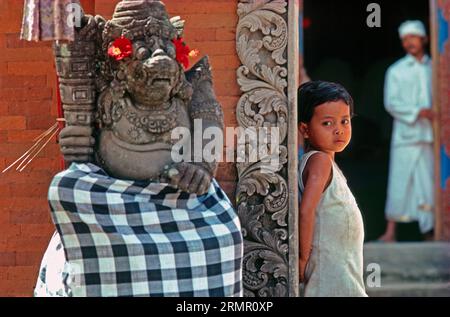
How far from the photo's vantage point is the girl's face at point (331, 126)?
25.1 feet

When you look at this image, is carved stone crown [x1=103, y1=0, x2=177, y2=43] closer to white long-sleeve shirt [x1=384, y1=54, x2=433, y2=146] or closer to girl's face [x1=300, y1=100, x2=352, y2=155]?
girl's face [x1=300, y1=100, x2=352, y2=155]

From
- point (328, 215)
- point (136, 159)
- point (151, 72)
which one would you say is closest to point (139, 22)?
point (151, 72)

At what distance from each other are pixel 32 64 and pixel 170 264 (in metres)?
2.11

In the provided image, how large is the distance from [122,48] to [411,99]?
4.64 meters

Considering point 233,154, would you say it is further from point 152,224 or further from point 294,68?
point 152,224

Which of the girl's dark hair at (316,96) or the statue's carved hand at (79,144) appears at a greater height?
the girl's dark hair at (316,96)

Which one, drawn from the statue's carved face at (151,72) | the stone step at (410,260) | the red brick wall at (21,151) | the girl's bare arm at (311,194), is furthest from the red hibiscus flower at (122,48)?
the stone step at (410,260)

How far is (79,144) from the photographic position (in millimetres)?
6832

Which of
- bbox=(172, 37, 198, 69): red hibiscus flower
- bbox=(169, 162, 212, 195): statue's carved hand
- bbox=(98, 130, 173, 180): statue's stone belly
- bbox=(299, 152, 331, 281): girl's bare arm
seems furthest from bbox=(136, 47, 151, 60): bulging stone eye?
bbox=(299, 152, 331, 281): girl's bare arm

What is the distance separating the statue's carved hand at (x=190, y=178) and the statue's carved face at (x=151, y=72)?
0.34 meters

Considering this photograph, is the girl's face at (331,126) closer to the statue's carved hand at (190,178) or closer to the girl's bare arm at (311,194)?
the girl's bare arm at (311,194)

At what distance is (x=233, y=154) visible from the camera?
25.1 ft
